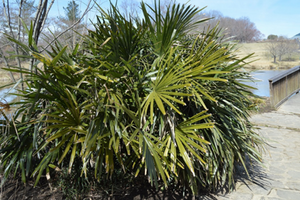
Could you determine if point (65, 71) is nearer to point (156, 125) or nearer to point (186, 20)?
point (156, 125)

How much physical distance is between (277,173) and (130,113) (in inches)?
107

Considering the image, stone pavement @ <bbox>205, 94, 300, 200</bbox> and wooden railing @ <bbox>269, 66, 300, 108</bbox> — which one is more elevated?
wooden railing @ <bbox>269, 66, 300, 108</bbox>

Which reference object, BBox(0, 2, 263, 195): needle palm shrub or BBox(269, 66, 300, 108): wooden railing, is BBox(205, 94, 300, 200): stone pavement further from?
BBox(269, 66, 300, 108): wooden railing

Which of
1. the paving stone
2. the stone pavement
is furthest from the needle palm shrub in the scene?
the paving stone

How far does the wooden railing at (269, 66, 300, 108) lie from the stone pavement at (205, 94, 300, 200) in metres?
1.82

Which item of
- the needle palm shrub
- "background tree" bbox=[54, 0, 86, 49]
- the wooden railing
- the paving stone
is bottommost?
the paving stone

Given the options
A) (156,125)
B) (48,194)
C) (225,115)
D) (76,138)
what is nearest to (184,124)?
(156,125)

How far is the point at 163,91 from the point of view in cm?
224

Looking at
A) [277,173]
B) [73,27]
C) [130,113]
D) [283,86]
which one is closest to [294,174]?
[277,173]

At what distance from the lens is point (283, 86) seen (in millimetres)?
8375

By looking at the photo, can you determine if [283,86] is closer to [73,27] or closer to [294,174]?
[294,174]

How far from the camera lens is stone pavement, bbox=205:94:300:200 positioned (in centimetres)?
284

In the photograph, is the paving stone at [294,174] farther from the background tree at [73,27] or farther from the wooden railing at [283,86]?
the wooden railing at [283,86]

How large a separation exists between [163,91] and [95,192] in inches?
55.9
